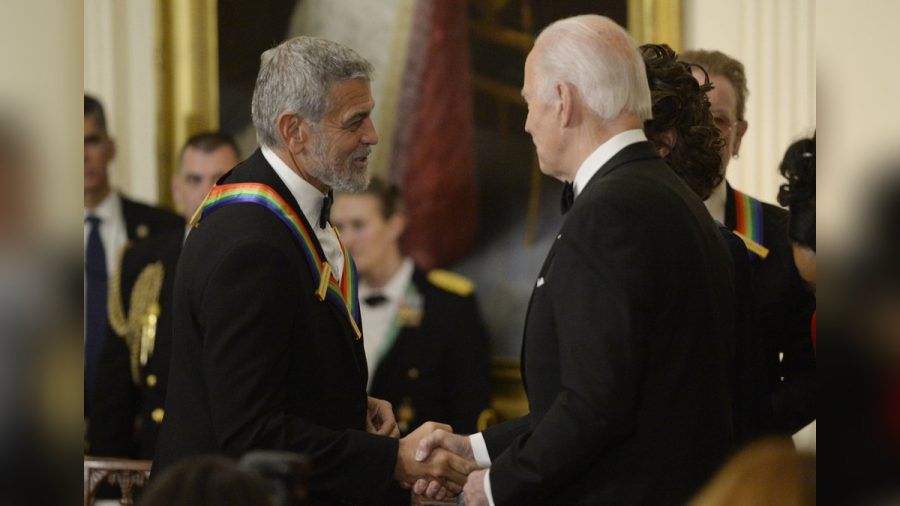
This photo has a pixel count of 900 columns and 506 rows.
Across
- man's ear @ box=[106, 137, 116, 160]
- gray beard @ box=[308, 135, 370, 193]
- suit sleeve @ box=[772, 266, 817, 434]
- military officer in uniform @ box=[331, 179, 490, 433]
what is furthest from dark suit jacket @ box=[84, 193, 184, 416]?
suit sleeve @ box=[772, 266, 817, 434]

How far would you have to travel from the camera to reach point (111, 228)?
5.33 m

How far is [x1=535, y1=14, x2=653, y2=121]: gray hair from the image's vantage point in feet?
8.75

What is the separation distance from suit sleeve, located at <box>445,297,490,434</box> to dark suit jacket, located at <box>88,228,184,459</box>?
3.86 feet

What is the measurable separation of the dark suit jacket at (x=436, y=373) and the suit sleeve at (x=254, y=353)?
7.63 feet

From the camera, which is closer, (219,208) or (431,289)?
(219,208)

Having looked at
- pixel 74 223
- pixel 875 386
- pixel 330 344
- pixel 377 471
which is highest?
pixel 74 223

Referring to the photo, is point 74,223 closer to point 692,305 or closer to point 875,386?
point 875,386

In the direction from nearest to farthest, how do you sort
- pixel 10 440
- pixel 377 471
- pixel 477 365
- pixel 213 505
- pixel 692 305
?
pixel 10 440 → pixel 213 505 → pixel 692 305 → pixel 377 471 → pixel 477 365

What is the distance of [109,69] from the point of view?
17.6 feet

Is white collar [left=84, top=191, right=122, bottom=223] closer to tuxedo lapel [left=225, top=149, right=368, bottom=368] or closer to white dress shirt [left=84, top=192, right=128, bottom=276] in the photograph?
white dress shirt [left=84, top=192, right=128, bottom=276]

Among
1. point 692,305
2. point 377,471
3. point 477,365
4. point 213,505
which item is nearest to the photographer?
point 213,505

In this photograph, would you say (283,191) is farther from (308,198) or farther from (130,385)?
(130,385)

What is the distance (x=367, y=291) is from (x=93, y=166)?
1292 mm

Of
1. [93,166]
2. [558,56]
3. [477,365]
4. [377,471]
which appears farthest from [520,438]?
[93,166]
